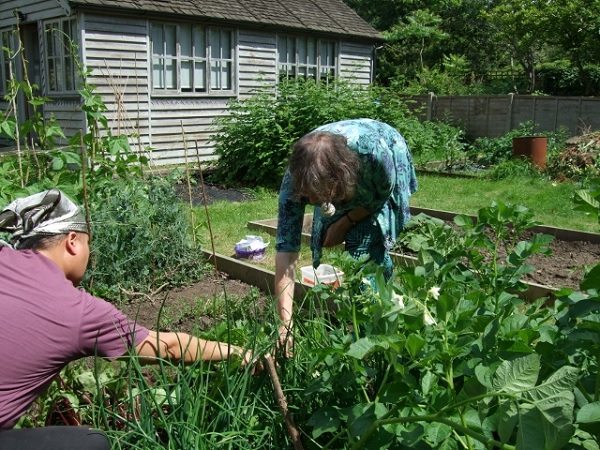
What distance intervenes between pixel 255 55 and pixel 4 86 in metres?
5.71

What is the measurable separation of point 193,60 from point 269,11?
2439 mm

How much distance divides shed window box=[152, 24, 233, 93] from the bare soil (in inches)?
307

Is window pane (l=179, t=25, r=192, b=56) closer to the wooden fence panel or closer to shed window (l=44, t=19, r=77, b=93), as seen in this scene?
shed window (l=44, t=19, r=77, b=93)

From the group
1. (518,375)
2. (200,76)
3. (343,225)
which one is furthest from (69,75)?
(518,375)

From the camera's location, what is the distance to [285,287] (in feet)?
8.85

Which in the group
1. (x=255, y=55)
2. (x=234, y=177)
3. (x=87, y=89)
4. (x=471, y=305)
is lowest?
(x=234, y=177)

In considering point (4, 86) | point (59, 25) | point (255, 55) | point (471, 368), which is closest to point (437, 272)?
point (471, 368)

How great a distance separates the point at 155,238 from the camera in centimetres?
487

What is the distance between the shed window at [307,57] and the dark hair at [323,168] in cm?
1152

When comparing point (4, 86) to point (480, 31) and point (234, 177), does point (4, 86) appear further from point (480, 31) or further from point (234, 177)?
point (480, 31)

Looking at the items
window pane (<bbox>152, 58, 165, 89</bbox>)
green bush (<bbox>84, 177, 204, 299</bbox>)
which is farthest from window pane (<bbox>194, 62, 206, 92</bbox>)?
green bush (<bbox>84, 177, 204, 299</bbox>)

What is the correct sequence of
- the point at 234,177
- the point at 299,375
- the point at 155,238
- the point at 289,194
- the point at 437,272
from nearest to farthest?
the point at 437,272, the point at 299,375, the point at 289,194, the point at 155,238, the point at 234,177

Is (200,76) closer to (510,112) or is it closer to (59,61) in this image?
(59,61)

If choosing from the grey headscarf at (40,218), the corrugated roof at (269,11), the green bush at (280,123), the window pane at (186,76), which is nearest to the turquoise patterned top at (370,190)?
the grey headscarf at (40,218)
